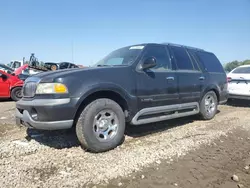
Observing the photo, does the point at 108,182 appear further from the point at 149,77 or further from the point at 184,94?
the point at 184,94

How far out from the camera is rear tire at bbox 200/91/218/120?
5.93 m

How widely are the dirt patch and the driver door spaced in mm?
8129

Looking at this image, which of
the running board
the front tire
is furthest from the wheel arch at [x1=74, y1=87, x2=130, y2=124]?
the running board

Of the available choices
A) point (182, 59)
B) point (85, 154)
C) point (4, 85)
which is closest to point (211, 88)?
point (182, 59)

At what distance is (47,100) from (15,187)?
1248mm

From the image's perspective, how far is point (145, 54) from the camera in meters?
4.60

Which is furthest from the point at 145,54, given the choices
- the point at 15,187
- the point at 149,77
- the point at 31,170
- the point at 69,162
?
the point at 15,187

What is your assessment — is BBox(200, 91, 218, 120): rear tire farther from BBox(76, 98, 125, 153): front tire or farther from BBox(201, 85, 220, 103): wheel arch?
BBox(76, 98, 125, 153): front tire

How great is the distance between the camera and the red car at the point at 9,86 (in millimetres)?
9363

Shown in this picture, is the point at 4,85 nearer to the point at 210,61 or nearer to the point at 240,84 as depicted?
the point at 210,61

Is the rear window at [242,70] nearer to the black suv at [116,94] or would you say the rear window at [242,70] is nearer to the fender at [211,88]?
the fender at [211,88]

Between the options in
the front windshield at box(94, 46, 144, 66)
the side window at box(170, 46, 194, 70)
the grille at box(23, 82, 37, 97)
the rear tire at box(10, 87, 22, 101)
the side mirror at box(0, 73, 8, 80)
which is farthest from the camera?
the rear tire at box(10, 87, 22, 101)

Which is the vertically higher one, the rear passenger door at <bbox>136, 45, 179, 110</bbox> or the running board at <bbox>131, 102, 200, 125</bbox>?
the rear passenger door at <bbox>136, 45, 179, 110</bbox>

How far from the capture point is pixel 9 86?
9492 mm
